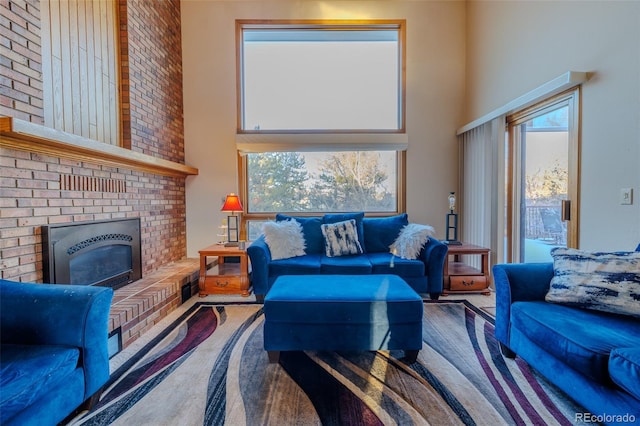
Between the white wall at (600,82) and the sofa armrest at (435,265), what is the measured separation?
1.08 metres

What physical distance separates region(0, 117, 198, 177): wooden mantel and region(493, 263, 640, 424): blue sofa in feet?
9.70

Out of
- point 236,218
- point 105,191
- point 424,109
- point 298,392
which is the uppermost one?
point 424,109

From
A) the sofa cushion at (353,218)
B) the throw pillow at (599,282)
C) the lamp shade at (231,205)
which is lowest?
the throw pillow at (599,282)

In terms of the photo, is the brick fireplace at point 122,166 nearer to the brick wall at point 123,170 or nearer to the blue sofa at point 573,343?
the brick wall at point 123,170

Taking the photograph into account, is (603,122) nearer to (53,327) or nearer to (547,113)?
(547,113)

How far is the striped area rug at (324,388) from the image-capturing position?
1.45 meters

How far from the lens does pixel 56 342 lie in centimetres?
140

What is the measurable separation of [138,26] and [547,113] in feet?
13.5

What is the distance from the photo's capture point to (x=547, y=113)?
277 cm

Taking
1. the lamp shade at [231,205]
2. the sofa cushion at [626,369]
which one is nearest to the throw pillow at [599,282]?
the sofa cushion at [626,369]

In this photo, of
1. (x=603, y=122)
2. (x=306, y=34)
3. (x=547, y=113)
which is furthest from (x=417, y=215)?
(x=306, y=34)

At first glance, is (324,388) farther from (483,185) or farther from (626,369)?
(483,185)

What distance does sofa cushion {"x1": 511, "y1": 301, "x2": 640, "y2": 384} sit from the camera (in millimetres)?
1301

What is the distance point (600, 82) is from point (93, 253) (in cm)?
→ 415
